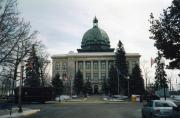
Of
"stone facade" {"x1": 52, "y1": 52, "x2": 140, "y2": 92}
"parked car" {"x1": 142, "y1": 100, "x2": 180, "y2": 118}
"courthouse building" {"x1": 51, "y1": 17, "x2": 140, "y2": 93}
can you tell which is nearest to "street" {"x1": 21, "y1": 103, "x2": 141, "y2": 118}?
"parked car" {"x1": 142, "y1": 100, "x2": 180, "y2": 118}

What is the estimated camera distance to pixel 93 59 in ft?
575

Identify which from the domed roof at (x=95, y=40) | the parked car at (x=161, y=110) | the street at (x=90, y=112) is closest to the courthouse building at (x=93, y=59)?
the domed roof at (x=95, y=40)

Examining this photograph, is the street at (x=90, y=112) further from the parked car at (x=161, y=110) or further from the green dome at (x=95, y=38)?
the green dome at (x=95, y=38)

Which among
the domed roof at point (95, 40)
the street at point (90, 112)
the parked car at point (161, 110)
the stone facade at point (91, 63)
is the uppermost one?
the domed roof at point (95, 40)

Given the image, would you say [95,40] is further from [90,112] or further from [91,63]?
[90,112]

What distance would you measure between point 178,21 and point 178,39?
42.0 inches

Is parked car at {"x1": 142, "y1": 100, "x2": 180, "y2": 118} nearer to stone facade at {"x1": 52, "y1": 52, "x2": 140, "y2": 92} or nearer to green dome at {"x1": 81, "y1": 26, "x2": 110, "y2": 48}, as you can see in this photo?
stone facade at {"x1": 52, "y1": 52, "x2": 140, "y2": 92}

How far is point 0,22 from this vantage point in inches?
1293

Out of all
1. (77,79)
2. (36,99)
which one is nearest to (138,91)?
(77,79)

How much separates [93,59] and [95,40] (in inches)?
329

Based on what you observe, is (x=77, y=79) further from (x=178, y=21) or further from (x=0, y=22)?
(x=178, y=21)

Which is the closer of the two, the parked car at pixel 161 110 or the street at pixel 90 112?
the parked car at pixel 161 110

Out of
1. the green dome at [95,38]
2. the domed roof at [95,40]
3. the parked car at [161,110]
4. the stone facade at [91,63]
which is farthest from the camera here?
the domed roof at [95,40]

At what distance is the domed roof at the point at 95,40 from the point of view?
176375 millimetres
